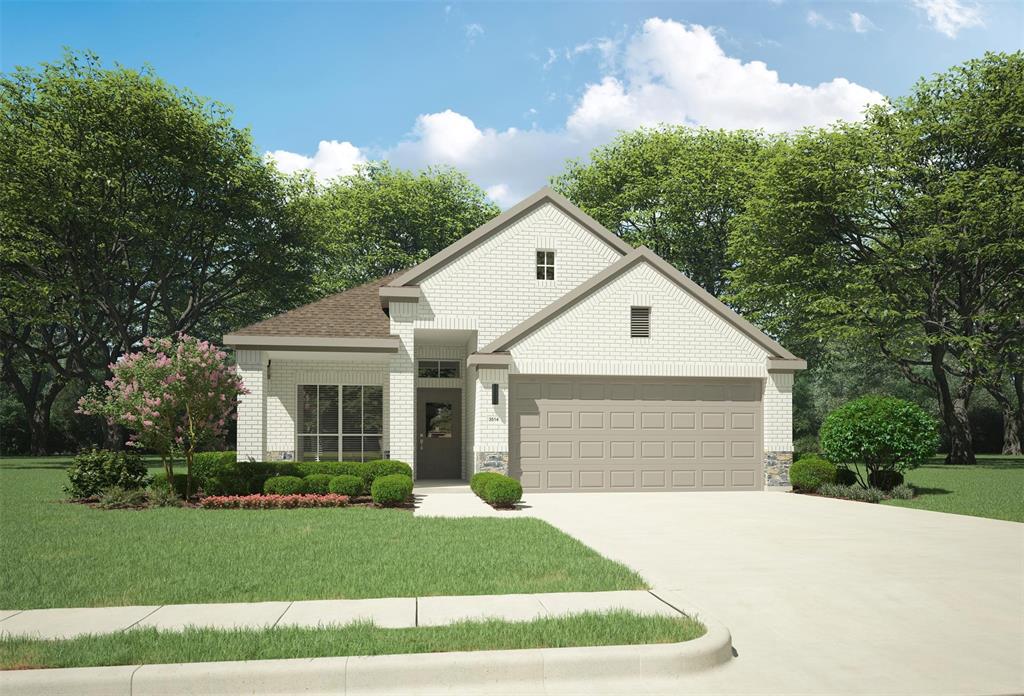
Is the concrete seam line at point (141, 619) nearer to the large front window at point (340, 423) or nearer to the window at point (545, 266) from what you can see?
the large front window at point (340, 423)

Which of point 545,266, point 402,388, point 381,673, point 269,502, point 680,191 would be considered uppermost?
point 680,191

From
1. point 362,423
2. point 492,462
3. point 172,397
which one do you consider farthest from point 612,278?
point 172,397

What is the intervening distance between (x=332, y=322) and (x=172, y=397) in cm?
569

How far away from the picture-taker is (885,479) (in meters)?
19.2

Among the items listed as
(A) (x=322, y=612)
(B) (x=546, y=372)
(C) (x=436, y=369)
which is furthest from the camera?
(C) (x=436, y=369)

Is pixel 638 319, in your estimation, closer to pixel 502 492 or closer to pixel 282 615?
pixel 502 492

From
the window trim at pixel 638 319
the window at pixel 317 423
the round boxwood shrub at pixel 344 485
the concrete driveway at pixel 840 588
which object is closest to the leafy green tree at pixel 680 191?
the window trim at pixel 638 319

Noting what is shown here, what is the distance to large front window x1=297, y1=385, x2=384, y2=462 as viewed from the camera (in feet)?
72.6

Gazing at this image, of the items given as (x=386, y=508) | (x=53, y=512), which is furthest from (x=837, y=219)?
(x=53, y=512)

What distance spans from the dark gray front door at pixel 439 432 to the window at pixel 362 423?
1.37 metres

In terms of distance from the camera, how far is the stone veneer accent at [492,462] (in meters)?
19.3

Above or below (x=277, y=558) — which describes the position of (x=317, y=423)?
above

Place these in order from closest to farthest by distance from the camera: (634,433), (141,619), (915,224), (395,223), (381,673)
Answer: (381,673)
(141,619)
(634,433)
(915,224)
(395,223)

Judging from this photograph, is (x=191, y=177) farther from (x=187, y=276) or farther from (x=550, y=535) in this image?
(x=550, y=535)
